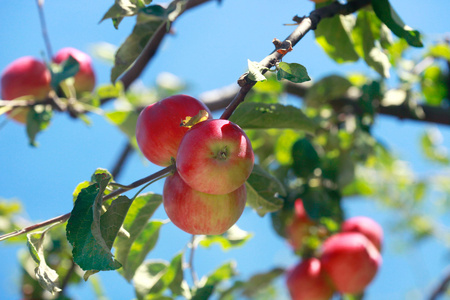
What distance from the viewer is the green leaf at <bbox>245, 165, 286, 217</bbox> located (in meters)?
0.79

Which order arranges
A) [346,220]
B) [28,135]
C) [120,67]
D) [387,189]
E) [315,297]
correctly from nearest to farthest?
[120,67], [28,135], [315,297], [346,220], [387,189]

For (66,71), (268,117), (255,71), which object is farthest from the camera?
(66,71)

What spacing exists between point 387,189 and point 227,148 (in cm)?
189

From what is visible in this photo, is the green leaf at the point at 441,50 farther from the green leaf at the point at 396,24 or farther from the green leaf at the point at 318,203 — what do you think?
the green leaf at the point at 396,24

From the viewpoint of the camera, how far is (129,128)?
4.02ft

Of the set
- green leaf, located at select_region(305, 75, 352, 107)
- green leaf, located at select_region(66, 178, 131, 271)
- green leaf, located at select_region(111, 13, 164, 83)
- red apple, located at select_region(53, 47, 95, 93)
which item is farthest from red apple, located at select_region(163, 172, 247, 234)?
red apple, located at select_region(53, 47, 95, 93)

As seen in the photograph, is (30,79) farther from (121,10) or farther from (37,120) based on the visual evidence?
(121,10)

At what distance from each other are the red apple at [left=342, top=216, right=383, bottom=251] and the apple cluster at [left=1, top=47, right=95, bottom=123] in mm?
994

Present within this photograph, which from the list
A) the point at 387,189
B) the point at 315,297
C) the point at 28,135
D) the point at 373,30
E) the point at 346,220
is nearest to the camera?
the point at 373,30

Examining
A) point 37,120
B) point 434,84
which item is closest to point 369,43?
point 434,84

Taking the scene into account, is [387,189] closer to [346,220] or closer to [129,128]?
[346,220]

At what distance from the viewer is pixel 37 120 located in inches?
48.7

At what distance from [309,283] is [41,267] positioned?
2.96ft

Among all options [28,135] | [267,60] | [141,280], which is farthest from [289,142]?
[267,60]
